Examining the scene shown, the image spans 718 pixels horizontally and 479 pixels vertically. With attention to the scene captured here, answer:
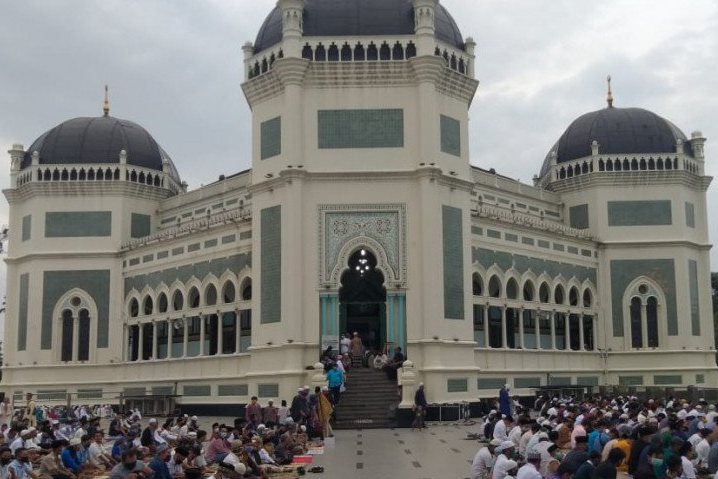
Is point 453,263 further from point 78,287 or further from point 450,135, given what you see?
point 78,287

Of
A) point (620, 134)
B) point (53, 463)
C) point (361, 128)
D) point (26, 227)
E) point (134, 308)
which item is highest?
point (620, 134)

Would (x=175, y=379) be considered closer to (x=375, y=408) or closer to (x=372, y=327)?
(x=372, y=327)

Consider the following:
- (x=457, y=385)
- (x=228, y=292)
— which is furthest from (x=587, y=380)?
(x=228, y=292)

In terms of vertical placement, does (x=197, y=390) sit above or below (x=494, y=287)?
below

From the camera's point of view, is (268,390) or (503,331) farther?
(503,331)

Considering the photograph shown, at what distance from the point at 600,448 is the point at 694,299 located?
97.3 feet

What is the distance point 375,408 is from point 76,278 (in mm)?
19820

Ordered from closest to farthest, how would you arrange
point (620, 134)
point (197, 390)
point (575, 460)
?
point (575, 460)
point (197, 390)
point (620, 134)

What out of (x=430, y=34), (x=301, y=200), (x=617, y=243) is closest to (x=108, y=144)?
(x=301, y=200)

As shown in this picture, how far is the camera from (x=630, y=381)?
4384 centimetres

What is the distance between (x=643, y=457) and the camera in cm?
1458

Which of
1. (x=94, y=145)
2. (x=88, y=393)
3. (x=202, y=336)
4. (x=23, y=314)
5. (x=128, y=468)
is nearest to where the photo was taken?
(x=128, y=468)

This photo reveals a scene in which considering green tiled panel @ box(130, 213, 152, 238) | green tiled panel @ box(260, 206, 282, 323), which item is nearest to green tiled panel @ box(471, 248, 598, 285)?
green tiled panel @ box(260, 206, 282, 323)

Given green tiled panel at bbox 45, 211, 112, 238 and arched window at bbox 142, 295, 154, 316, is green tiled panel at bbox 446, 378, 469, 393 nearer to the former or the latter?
arched window at bbox 142, 295, 154, 316
